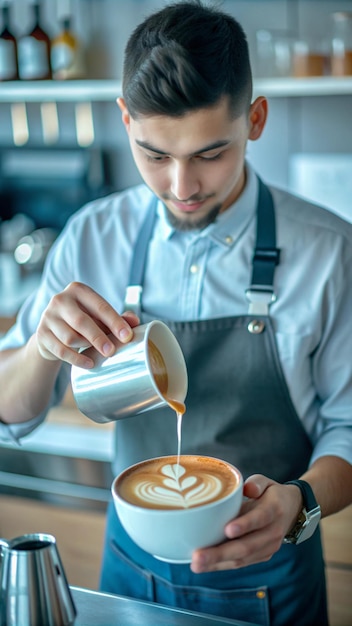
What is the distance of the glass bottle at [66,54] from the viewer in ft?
10.1

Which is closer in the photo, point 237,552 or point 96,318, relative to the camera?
point 237,552

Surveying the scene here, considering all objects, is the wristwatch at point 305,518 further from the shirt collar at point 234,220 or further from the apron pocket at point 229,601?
the shirt collar at point 234,220

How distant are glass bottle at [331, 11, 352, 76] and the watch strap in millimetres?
1802

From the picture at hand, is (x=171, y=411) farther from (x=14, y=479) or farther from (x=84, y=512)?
(x=14, y=479)

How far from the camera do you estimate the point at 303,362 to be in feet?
4.48

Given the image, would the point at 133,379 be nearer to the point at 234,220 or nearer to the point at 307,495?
the point at 307,495

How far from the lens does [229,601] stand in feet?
4.47

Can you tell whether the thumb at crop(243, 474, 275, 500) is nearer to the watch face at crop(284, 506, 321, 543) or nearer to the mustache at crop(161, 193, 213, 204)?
the watch face at crop(284, 506, 321, 543)

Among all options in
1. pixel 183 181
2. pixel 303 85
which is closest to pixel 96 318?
pixel 183 181

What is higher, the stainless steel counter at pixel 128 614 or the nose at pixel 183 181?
the nose at pixel 183 181

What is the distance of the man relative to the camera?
119 centimetres

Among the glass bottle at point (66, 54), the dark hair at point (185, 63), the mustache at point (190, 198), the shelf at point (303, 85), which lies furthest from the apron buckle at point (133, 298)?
the glass bottle at point (66, 54)

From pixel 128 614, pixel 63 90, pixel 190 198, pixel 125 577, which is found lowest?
pixel 125 577

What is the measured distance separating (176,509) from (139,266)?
2.12 feet
